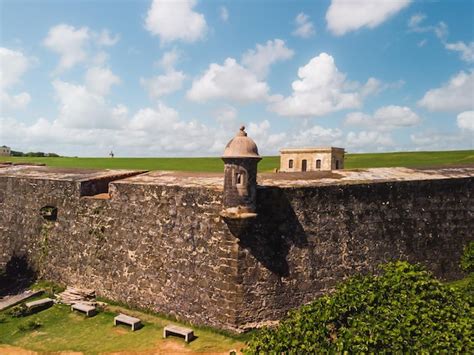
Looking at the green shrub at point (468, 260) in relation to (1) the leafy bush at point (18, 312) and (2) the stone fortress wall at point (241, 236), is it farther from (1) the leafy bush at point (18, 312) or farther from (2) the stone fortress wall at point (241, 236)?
(1) the leafy bush at point (18, 312)

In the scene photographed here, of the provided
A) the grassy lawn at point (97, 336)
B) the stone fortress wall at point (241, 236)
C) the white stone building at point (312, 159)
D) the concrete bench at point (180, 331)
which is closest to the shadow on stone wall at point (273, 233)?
the stone fortress wall at point (241, 236)

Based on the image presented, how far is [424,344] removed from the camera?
6.84 m

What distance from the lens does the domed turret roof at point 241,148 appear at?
11898 mm

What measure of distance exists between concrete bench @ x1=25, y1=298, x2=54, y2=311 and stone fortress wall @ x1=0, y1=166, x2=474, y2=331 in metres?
1.34

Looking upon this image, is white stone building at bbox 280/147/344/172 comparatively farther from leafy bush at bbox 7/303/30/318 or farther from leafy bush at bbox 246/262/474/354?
leafy bush at bbox 7/303/30/318

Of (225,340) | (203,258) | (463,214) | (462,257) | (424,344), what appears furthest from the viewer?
(463,214)

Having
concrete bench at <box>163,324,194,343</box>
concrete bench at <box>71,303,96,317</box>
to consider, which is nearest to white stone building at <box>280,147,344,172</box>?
concrete bench at <box>163,324,194,343</box>

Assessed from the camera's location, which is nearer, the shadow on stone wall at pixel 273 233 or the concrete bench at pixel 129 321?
the shadow on stone wall at pixel 273 233

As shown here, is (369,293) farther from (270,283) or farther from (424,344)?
(270,283)

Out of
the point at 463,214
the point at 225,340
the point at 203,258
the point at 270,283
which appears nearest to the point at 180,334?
the point at 225,340

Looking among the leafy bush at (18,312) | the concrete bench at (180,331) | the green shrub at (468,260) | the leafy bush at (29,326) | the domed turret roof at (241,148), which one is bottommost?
the leafy bush at (29,326)

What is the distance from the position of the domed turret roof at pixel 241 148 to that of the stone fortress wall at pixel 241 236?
1.41 metres

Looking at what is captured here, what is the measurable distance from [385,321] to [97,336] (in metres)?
9.79

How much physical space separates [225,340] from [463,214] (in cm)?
1136
